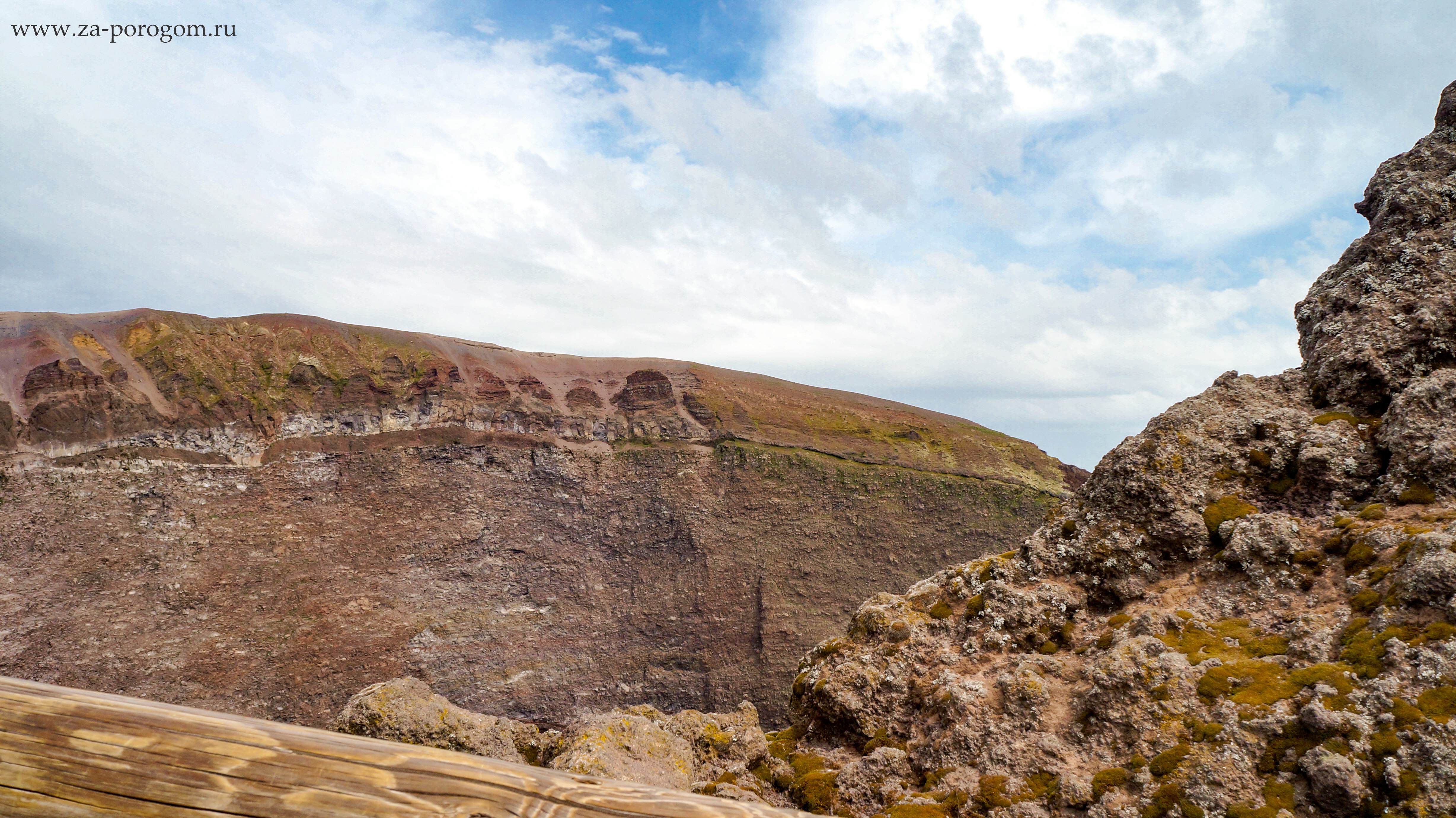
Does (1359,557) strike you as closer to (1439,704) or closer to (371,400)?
(1439,704)

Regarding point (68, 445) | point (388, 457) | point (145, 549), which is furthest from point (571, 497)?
point (68, 445)

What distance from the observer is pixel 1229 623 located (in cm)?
595

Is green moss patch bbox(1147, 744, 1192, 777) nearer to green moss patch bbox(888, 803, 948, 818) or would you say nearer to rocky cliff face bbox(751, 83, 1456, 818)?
rocky cliff face bbox(751, 83, 1456, 818)

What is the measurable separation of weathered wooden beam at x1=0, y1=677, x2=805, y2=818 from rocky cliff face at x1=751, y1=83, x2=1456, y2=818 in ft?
15.2

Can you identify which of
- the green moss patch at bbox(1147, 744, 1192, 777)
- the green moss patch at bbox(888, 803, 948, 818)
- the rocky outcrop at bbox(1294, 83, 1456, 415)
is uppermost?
the rocky outcrop at bbox(1294, 83, 1456, 415)

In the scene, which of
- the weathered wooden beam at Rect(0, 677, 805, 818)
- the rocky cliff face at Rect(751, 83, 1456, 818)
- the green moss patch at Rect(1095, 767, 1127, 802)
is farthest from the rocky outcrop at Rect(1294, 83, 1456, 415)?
the weathered wooden beam at Rect(0, 677, 805, 818)

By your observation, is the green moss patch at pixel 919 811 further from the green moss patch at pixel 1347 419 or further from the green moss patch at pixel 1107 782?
the green moss patch at pixel 1347 419

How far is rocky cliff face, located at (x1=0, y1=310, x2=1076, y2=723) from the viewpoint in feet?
81.3

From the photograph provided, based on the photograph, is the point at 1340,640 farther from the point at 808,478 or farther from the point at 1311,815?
the point at 808,478

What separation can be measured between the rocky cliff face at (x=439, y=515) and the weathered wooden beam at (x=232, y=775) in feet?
96.6

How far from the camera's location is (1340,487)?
251 inches

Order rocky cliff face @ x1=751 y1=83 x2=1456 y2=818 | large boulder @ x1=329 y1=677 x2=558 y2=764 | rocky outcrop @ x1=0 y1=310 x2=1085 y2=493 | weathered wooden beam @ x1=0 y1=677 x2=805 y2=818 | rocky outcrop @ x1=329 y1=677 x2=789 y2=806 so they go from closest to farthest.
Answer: weathered wooden beam @ x1=0 y1=677 x2=805 y2=818 < rocky cliff face @ x1=751 y1=83 x2=1456 y2=818 < rocky outcrop @ x1=329 y1=677 x2=789 y2=806 < large boulder @ x1=329 y1=677 x2=558 y2=764 < rocky outcrop @ x1=0 y1=310 x2=1085 y2=493

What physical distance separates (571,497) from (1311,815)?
3328 centimetres

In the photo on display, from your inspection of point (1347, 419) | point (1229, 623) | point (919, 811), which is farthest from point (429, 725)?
point (1347, 419)
